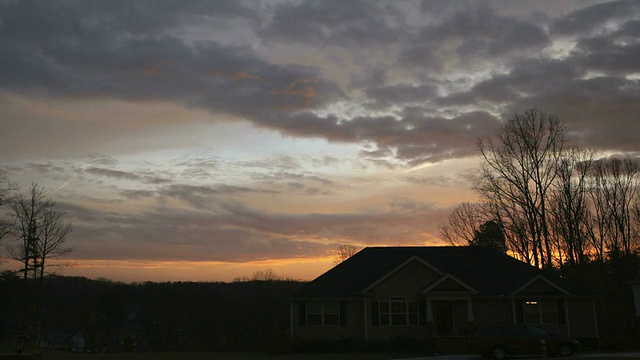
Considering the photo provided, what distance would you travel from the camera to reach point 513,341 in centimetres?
2620

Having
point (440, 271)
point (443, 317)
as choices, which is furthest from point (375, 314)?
point (440, 271)

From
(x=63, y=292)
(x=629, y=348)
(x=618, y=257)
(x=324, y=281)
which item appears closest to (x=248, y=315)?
(x=63, y=292)

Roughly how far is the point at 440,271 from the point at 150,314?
169 feet

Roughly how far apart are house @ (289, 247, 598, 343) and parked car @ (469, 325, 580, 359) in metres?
5.49

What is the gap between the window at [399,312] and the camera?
1318 inches

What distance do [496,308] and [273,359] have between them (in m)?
14.1

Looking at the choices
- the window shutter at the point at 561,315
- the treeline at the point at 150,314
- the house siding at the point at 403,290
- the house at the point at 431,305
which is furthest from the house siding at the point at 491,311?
the treeline at the point at 150,314

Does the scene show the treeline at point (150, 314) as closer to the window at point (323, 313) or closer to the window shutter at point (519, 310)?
the window at point (323, 313)

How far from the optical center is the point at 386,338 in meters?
33.0

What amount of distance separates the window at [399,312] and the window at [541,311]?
21.0 feet

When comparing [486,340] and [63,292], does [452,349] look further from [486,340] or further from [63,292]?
[63,292]

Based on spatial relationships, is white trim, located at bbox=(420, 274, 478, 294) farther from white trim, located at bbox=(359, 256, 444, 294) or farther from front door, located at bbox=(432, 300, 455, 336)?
front door, located at bbox=(432, 300, 455, 336)

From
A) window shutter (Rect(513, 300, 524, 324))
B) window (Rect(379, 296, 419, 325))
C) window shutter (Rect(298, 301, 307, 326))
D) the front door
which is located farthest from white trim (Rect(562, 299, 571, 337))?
window shutter (Rect(298, 301, 307, 326))

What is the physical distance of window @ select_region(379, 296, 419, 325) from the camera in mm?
33469
